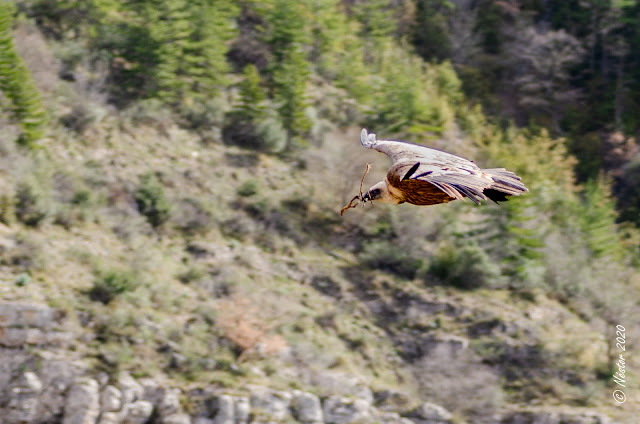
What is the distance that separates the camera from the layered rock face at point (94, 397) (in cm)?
1405

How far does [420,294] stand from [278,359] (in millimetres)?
5500

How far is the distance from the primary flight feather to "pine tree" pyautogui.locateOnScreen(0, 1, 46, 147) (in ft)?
52.2

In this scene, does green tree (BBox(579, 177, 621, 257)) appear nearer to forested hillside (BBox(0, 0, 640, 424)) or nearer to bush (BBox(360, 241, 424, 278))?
forested hillside (BBox(0, 0, 640, 424))

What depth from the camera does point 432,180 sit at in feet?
14.1

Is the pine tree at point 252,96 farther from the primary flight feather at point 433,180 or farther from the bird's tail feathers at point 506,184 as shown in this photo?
the bird's tail feathers at point 506,184

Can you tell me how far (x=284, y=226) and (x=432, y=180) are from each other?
680 inches

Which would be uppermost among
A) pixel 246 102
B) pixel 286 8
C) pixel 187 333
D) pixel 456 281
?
pixel 286 8

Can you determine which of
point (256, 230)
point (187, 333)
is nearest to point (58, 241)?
point (187, 333)

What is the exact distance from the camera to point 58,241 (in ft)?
56.7

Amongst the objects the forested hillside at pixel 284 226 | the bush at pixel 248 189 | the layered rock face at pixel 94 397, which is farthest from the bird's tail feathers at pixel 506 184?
the bush at pixel 248 189

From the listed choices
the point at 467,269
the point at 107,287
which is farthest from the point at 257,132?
the point at 107,287

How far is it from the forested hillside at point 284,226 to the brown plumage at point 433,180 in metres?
10.5

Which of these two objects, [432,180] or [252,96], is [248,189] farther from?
[432,180]

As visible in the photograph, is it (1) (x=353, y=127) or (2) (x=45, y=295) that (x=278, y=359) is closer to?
(2) (x=45, y=295)
